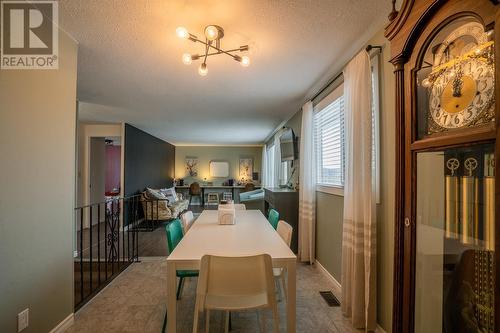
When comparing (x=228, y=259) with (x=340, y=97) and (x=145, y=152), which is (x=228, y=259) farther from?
(x=145, y=152)

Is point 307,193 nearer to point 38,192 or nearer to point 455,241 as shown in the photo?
point 455,241

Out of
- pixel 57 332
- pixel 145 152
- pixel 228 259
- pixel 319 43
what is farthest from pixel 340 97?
pixel 145 152

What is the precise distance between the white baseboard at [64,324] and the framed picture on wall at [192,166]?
7673mm

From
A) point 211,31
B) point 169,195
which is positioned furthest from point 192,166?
point 211,31

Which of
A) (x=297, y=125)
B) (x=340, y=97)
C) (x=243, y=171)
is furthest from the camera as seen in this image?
(x=243, y=171)

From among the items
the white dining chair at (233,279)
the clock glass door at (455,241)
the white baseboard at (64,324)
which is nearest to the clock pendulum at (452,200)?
the clock glass door at (455,241)

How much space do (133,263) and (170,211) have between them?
106 inches

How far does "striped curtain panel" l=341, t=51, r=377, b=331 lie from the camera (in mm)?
1840

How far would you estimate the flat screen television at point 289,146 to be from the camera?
439 centimetres

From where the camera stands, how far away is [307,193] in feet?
10.9

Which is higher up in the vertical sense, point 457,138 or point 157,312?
point 457,138

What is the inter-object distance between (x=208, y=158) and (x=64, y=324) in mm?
7888

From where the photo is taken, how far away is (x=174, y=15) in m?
1.69

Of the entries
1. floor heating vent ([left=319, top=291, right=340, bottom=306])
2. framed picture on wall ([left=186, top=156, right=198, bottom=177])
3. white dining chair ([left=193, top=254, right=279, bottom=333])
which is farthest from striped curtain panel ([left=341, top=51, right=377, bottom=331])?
framed picture on wall ([left=186, top=156, right=198, bottom=177])
